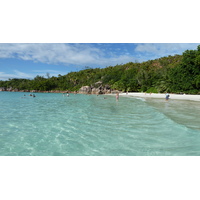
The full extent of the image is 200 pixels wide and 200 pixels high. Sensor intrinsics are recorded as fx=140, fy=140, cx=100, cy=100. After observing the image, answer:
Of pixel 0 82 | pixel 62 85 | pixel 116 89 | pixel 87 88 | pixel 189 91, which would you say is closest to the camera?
pixel 189 91

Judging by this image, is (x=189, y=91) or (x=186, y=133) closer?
(x=186, y=133)

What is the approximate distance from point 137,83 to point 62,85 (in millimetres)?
80886

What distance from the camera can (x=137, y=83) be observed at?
78438 mm

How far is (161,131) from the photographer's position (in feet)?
27.6

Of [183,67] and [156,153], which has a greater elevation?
[183,67]

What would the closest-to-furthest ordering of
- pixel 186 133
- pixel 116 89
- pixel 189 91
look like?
pixel 186 133, pixel 189 91, pixel 116 89

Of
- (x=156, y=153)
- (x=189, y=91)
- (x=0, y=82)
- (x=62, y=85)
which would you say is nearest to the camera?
(x=156, y=153)

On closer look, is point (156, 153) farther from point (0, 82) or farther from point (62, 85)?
point (0, 82)

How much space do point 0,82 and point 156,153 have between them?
215 meters

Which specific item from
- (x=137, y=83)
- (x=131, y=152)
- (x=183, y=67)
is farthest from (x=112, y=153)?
(x=137, y=83)

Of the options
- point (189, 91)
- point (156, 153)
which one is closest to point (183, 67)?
point (189, 91)

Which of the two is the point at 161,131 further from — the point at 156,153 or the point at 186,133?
the point at 156,153

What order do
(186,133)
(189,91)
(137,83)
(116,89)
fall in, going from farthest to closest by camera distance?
1. (116,89)
2. (137,83)
3. (189,91)
4. (186,133)
